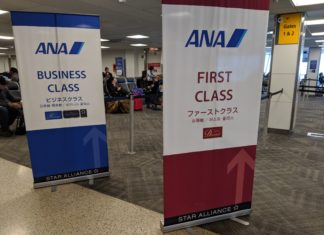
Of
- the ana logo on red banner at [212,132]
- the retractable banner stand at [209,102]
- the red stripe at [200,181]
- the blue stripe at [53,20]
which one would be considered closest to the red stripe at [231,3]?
the retractable banner stand at [209,102]

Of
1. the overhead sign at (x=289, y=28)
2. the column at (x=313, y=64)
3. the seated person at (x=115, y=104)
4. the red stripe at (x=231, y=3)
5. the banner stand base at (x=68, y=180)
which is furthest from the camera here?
the column at (x=313, y=64)

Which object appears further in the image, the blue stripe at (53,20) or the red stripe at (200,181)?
the blue stripe at (53,20)

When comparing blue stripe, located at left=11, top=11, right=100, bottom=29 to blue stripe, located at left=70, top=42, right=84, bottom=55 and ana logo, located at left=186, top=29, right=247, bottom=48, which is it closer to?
blue stripe, located at left=70, top=42, right=84, bottom=55

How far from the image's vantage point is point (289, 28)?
17.7 feet

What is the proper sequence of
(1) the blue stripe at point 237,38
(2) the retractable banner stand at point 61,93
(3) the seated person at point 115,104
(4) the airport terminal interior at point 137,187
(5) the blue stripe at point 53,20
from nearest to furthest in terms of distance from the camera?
(1) the blue stripe at point 237,38 < (4) the airport terminal interior at point 137,187 < (5) the blue stripe at point 53,20 < (2) the retractable banner stand at point 61,93 < (3) the seated person at point 115,104

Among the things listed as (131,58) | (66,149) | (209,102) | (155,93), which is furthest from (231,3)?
(131,58)

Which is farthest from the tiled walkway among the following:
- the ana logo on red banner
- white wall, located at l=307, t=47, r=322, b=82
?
white wall, located at l=307, t=47, r=322, b=82

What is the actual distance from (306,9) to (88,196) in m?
5.56

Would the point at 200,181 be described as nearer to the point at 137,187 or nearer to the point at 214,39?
the point at 137,187

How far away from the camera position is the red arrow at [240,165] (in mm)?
2264

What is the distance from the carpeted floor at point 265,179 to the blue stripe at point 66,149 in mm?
299

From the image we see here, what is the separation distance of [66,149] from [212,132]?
6.21ft

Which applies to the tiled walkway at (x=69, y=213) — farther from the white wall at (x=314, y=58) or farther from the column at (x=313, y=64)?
the white wall at (x=314, y=58)

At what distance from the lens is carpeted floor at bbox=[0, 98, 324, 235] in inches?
93.3
